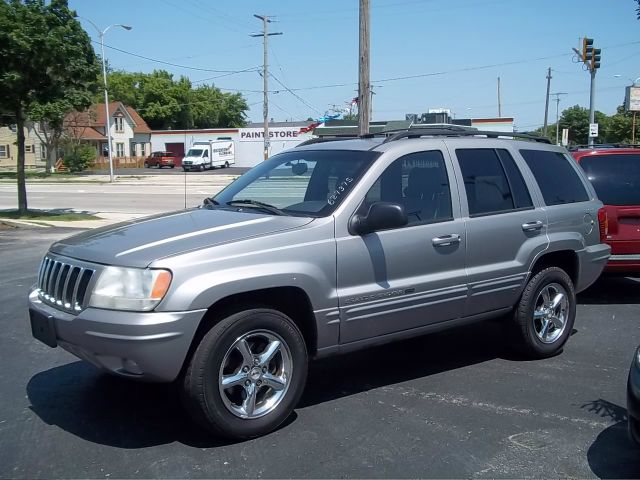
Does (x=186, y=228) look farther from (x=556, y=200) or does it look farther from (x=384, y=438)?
(x=556, y=200)

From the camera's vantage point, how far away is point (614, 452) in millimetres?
3986

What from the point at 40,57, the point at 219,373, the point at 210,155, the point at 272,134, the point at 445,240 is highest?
the point at 272,134

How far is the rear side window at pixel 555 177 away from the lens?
19.5ft

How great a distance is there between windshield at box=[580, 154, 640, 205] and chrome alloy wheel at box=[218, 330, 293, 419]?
203 inches

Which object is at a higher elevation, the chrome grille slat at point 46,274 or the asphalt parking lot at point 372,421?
the chrome grille slat at point 46,274

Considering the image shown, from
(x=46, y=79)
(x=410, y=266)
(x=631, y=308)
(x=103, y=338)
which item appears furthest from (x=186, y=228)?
(x=46, y=79)

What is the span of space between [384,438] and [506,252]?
6.70 ft

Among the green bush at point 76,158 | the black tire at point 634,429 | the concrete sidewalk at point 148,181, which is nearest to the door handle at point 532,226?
the black tire at point 634,429

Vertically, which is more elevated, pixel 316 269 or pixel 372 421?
pixel 316 269

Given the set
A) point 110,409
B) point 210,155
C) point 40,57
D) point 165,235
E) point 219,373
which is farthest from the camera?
point 210,155

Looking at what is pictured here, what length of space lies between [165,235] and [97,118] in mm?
69033

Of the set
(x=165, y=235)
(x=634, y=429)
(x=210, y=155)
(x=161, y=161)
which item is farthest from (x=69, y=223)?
(x=161, y=161)

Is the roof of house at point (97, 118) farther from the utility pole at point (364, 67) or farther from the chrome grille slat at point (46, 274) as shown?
the chrome grille slat at point (46, 274)

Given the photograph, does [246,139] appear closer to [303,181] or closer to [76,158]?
[76,158]
